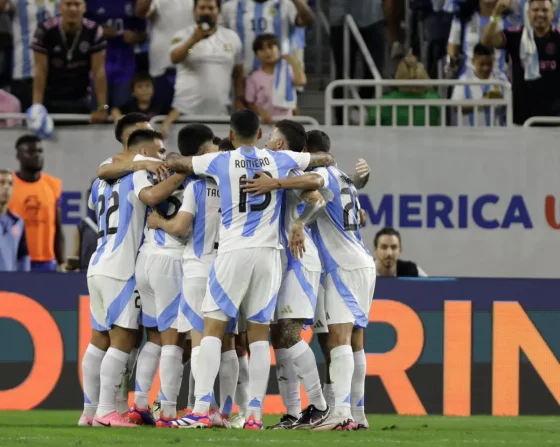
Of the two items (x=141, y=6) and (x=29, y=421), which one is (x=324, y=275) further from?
(x=141, y=6)

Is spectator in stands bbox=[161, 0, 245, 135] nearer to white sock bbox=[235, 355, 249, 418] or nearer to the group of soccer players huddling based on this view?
the group of soccer players huddling

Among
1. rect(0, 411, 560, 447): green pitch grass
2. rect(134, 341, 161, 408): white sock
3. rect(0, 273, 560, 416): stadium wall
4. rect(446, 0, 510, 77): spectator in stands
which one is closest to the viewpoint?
rect(0, 411, 560, 447): green pitch grass

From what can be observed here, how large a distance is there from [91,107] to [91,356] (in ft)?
19.9

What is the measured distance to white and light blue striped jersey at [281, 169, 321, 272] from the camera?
33.3ft

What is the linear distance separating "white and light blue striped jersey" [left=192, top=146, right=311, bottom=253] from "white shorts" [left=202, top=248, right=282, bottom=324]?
0.07 metres

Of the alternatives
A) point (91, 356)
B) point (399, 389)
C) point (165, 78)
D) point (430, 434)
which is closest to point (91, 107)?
point (165, 78)

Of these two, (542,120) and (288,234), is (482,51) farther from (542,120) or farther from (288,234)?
(288,234)

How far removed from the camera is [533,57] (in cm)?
1593

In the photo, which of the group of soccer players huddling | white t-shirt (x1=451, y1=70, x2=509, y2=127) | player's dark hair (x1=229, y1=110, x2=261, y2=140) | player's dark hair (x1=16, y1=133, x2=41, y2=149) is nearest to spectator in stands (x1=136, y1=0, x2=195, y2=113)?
player's dark hair (x1=16, y1=133, x2=41, y2=149)

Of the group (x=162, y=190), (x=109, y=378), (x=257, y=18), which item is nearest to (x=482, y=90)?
(x=257, y=18)

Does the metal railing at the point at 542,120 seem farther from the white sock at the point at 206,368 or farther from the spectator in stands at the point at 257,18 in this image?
the white sock at the point at 206,368

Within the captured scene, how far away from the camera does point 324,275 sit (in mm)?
10523

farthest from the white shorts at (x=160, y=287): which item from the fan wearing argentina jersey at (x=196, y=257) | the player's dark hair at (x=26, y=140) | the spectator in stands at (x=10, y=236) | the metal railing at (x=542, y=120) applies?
the metal railing at (x=542, y=120)

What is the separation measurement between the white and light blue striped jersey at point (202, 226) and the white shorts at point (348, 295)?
92cm
